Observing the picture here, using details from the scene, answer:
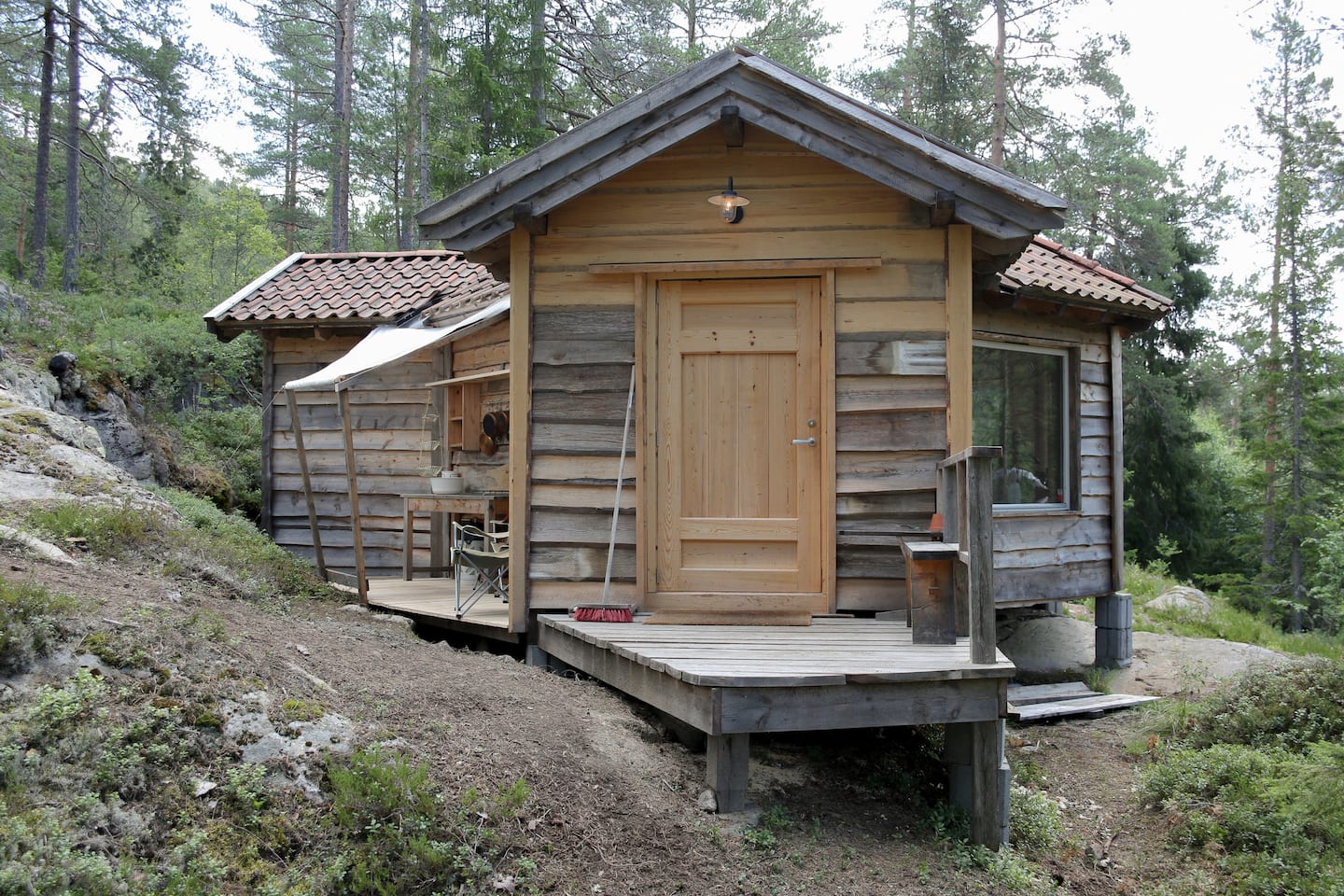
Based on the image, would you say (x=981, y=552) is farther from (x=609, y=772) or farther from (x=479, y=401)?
(x=479, y=401)

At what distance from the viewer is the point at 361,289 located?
10719 mm

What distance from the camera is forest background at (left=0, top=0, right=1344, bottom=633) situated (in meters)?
15.6

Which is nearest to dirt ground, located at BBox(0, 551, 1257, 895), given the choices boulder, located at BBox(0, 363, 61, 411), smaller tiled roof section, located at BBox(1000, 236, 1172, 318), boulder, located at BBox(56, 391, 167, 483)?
smaller tiled roof section, located at BBox(1000, 236, 1172, 318)

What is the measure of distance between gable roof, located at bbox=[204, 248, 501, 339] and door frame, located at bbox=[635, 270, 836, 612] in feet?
11.5

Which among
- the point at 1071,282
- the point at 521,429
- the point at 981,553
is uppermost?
the point at 1071,282

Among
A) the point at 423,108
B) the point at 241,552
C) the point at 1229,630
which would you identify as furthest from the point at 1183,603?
the point at 423,108

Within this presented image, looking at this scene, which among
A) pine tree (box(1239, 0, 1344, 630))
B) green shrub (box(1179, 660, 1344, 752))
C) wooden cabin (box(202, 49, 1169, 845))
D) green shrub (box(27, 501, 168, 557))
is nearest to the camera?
green shrub (box(27, 501, 168, 557))

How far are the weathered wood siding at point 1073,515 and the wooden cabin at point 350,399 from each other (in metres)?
5.30

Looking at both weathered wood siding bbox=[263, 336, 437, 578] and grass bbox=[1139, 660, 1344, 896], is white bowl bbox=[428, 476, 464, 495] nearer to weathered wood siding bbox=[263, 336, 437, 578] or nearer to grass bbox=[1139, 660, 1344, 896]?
weathered wood siding bbox=[263, 336, 437, 578]

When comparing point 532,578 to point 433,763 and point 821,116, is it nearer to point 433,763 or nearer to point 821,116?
point 433,763

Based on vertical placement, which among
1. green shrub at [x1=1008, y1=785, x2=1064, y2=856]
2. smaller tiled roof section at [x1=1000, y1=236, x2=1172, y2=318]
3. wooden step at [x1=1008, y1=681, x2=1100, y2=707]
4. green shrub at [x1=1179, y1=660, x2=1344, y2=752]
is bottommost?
wooden step at [x1=1008, y1=681, x2=1100, y2=707]

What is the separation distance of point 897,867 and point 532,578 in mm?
3151

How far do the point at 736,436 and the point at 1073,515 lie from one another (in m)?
3.85

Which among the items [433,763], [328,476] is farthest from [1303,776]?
[328,476]
